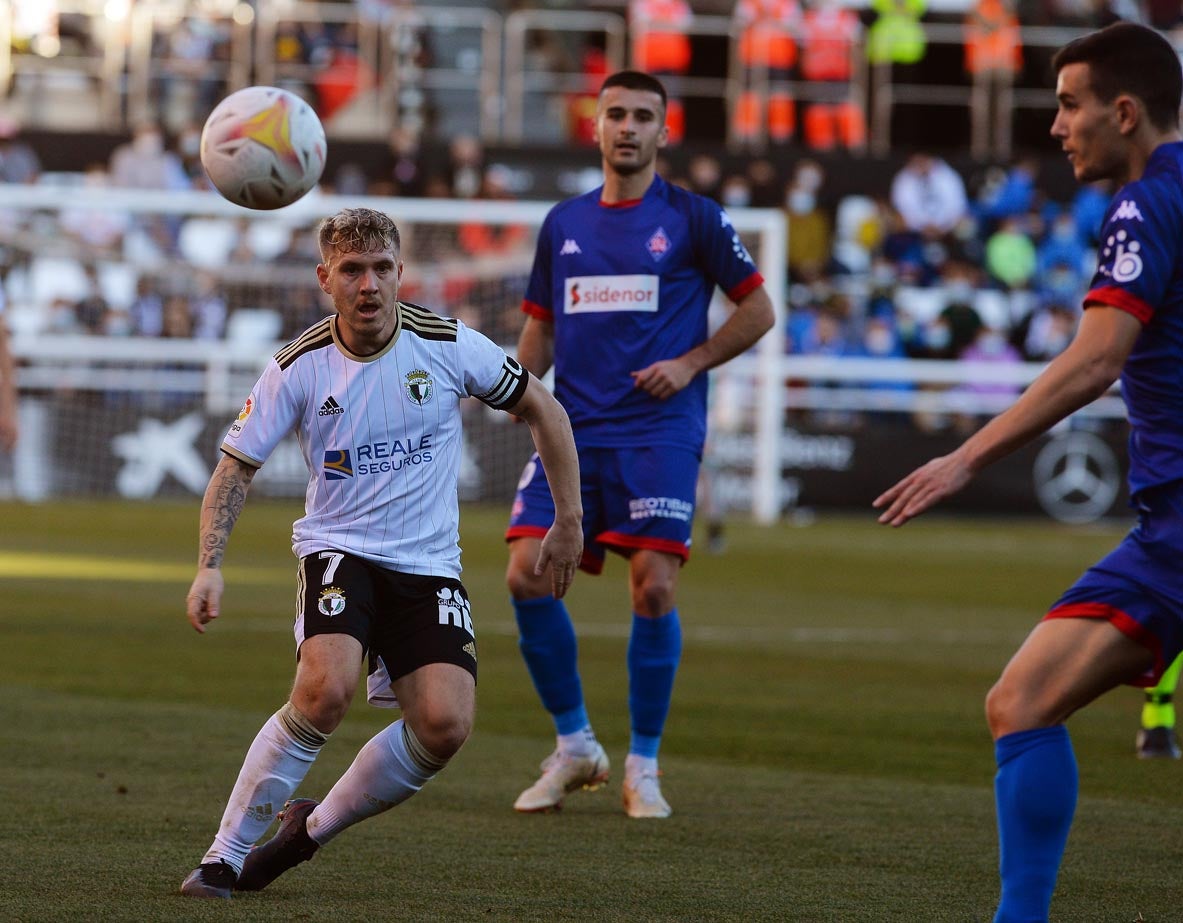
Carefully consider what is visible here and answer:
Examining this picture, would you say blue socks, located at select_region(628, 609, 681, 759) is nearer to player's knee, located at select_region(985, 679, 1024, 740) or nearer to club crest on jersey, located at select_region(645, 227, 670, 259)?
club crest on jersey, located at select_region(645, 227, 670, 259)

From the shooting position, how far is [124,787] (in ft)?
22.7

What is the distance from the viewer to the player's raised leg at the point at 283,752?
5211mm

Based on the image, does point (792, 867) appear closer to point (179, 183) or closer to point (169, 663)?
point (169, 663)

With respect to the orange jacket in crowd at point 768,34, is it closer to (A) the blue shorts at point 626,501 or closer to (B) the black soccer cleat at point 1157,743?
(B) the black soccer cleat at point 1157,743

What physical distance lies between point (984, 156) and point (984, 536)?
20.9 feet

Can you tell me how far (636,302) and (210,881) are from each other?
9.64 feet

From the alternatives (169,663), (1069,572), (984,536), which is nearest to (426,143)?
(984,536)

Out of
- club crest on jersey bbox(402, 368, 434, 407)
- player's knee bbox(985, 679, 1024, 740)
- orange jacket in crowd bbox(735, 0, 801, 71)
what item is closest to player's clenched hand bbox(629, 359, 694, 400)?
club crest on jersey bbox(402, 368, 434, 407)

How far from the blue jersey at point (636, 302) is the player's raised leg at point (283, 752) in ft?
7.26

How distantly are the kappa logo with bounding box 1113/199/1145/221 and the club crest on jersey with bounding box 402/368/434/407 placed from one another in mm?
1987

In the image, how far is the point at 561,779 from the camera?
22.7 feet

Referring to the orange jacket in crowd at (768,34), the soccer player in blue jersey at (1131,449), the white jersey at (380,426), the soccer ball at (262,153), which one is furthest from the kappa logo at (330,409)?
the orange jacket in crowd at (768,34)

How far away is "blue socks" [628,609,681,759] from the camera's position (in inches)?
279

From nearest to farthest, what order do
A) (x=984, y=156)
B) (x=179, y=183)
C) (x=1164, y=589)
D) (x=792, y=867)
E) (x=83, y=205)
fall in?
(x=1164, y=589) → (x=792, y=867) → (x=83, y=205) → (x=179, y=183) → (x=984, y=156)
